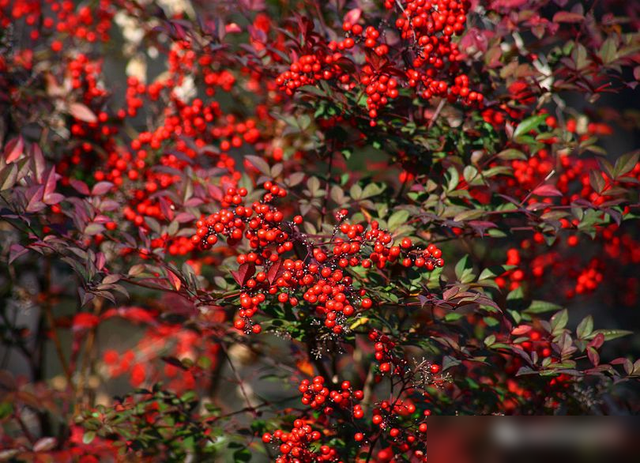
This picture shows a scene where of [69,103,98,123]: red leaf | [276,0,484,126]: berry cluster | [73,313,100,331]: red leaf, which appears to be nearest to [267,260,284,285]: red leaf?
[276,0,484,126]: berry cluster

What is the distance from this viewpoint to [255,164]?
1.69 meters

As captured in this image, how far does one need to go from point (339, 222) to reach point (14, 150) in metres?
0.89

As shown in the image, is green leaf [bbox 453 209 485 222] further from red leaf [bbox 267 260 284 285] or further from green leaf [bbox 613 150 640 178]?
red leaf [bbox 267 260 284 285]

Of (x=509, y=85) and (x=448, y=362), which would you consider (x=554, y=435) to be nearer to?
(x=448, y=362)

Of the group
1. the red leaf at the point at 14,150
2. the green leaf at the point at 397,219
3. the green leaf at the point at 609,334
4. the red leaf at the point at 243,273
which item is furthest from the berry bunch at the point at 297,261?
the red leaf at the point at 14,150

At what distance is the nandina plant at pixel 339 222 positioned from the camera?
4.46 ft

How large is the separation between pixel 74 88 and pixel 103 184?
2.17ft

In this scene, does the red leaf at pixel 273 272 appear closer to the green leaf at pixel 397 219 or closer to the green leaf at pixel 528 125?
the green leaf at pixel 397 219

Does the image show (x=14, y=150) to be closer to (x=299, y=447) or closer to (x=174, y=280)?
(x=174, y=280)

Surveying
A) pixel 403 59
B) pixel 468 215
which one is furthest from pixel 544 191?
pixel 403 59

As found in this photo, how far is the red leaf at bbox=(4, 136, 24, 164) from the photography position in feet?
5.08

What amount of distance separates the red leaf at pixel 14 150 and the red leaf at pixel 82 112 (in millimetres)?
479

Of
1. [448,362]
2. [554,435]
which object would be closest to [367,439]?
[448,362]

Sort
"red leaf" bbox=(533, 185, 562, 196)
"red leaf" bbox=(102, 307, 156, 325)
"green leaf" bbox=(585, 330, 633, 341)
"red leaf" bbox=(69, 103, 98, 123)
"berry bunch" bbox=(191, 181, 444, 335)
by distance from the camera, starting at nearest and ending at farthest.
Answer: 1. "berry bunch" bbox=(191, 181, 444, 335)
2. "green leaf" bbox=(585, 330, 633, 341)
3. "red leaf" bbox=(533, 185, 562, 196)
4. "red leaf" bbox=(69, 103, 98, 123)
5. "red leaf" bbox=(102, 307, 156, 325)
